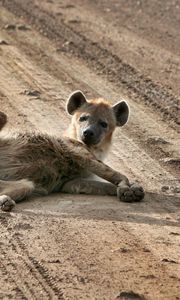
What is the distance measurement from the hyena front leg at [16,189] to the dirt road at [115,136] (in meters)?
0.08

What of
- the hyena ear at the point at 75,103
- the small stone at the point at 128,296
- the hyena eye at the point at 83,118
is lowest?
the small stone at the point at 128,296

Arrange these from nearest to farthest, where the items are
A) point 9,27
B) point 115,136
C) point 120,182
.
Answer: point 120,182 < point 115,136 < point 9,27

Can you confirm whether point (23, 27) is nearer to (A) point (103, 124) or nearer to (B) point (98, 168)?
(A) point (103, 124)

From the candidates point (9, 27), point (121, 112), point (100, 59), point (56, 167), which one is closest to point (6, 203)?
point (56, 167)

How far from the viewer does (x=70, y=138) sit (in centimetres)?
750

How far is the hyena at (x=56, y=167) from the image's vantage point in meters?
6.91

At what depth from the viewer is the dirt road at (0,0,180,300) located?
5355 millimetres

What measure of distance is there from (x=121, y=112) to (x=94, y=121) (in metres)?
0.40

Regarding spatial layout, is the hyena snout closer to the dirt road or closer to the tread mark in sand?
the dirt road

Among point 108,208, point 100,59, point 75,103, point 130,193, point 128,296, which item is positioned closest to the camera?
point 128,296

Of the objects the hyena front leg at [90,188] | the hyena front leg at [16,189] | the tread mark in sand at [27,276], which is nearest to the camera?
the tread mark in sand at [27,276]

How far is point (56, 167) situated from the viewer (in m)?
7.22

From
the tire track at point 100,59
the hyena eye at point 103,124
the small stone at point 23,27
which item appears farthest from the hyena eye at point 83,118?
the small stone at point 23,27

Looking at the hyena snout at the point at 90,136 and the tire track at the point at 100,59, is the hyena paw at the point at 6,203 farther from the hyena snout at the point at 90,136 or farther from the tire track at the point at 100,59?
the tire track at the point at 100,59
